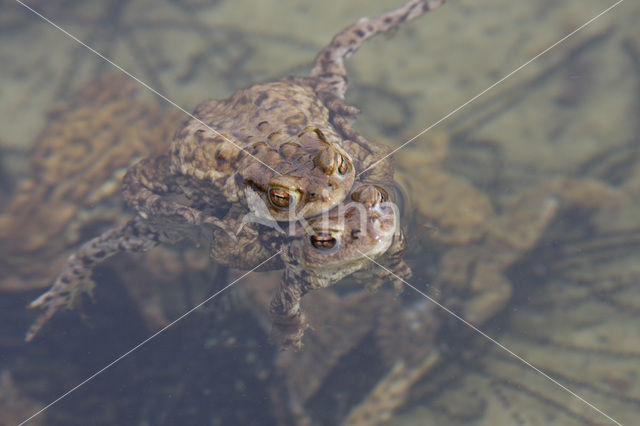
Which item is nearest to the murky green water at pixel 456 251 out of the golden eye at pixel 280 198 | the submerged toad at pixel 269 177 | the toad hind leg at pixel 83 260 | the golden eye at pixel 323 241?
the toad hind leg at pixel 83 260

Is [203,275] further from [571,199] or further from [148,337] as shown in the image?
[571,199]

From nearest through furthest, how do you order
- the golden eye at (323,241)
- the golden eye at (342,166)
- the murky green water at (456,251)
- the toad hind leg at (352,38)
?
the golden eye at (323,241)
the golden eye at (342,166)
the murky green water at (456,251)
the toad hind leg at (352,38)

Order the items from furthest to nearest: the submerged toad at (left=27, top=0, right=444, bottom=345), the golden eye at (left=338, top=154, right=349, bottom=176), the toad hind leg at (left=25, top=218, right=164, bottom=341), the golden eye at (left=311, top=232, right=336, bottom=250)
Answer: the toad hind leg at (left=25, top=218, right=164, bottom=341) → the golden eye at (left=338, top=154, right=349, bottom=176) → the submerged toad at (left=27, top=0, right=444, bottom=345) → the golden eye at (left=311, top=232, right=336, bottom=250)

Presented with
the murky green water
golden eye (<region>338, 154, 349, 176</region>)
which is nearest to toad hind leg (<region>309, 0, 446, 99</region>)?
the murky green water

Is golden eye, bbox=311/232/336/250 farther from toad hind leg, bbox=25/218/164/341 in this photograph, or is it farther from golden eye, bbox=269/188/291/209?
toad hind leg, bbox=25/218/164/341

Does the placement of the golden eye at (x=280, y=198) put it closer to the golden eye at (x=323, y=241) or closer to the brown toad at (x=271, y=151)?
the brown toad at (x=271, y=151)

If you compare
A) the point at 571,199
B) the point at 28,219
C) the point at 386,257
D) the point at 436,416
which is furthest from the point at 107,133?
the point at 571,199
